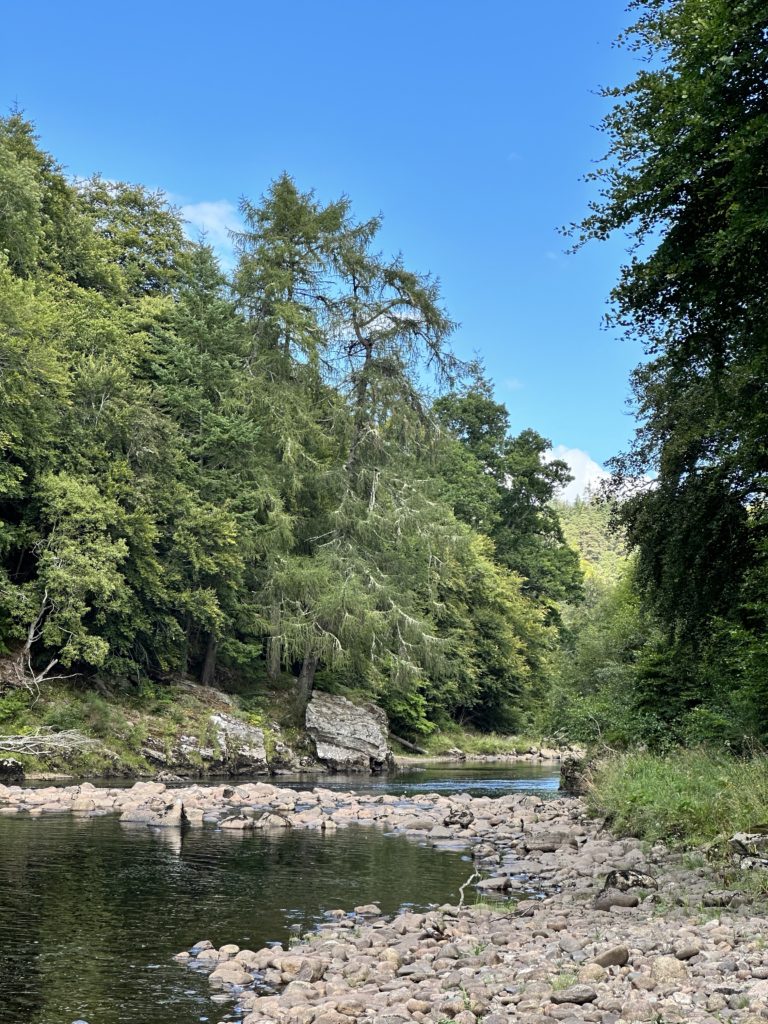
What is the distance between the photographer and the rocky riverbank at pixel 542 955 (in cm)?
598

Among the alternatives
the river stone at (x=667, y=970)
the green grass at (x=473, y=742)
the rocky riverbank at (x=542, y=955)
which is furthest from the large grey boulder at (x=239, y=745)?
the river stone at (x=667, y=970)

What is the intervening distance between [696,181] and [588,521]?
482 feet

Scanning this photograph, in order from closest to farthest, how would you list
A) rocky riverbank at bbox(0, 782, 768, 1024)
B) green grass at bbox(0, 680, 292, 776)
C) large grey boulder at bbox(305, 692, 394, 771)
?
rocky riverbank at bbox(0, 782, 768, 1024) < green grass at bbox(0, 680, 292, 776) < large grey boulder at bbox(305, 692, 394, 771)

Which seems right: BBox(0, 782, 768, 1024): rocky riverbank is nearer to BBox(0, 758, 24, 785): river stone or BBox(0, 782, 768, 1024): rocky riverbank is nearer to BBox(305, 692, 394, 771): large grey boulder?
BBox(0, 758, 24, 785): river stone

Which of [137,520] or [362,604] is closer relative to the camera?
[137,520]

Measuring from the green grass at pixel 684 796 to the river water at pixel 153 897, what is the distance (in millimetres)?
3022

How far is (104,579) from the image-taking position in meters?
25.5

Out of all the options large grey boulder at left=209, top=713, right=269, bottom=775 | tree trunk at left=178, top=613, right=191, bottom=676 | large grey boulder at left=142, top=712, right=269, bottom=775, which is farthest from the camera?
tree trunk at left=178, top=613, right=191, bottom=676

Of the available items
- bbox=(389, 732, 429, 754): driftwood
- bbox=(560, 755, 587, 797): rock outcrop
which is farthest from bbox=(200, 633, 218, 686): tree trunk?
bbox=(560, 755, 587, 797): rock outcrop

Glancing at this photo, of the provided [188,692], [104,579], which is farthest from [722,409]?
[188,692]

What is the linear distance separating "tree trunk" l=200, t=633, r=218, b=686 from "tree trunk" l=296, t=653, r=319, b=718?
11.9 ft

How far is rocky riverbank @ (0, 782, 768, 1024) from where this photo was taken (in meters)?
5.98

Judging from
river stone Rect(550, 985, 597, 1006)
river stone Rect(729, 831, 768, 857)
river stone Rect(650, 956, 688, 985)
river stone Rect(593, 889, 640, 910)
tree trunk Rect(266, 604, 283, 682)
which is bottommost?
river stone Rect(593, 889, 640, 910)

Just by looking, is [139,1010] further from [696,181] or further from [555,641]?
[555,641]
